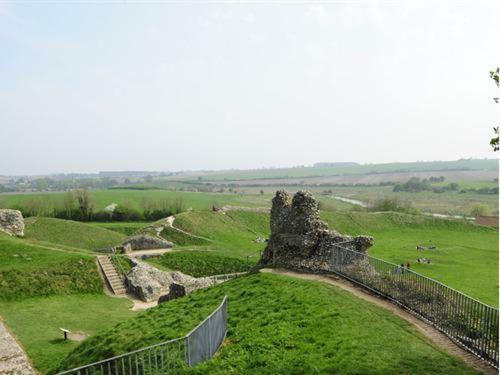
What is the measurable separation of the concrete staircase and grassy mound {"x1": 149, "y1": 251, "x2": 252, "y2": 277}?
23.5 ft

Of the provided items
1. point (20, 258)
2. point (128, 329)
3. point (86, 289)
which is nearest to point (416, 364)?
point (128, 329)

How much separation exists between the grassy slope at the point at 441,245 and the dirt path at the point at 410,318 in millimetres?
19104

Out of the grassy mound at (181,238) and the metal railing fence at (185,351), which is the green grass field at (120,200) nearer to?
the grassy mound at (181,238)

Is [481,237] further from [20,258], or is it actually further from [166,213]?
[20,258]

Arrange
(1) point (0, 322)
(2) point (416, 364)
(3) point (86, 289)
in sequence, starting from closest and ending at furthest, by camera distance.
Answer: (2) point (416, 364)
(1) point (0, 322)
(3) point (86, 289)

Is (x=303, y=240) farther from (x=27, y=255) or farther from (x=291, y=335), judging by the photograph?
(x=27, y=255)

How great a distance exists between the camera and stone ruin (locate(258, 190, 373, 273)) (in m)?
26.2

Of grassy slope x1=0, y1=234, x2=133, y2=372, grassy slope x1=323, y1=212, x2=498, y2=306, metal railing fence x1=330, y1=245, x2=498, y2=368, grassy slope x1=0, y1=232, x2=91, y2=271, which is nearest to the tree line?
grassy slope x1=323, y1=212, x2=498, y2=306

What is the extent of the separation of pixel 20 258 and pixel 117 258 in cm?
876

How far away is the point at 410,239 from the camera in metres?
81.1

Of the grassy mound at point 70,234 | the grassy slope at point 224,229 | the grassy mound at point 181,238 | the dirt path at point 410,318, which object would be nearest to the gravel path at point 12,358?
the dirt path at point 410,318

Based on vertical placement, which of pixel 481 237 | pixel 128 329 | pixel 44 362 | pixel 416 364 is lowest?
pixel 481 237

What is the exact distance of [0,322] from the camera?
88.2ft

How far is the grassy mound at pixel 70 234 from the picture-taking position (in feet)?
196
